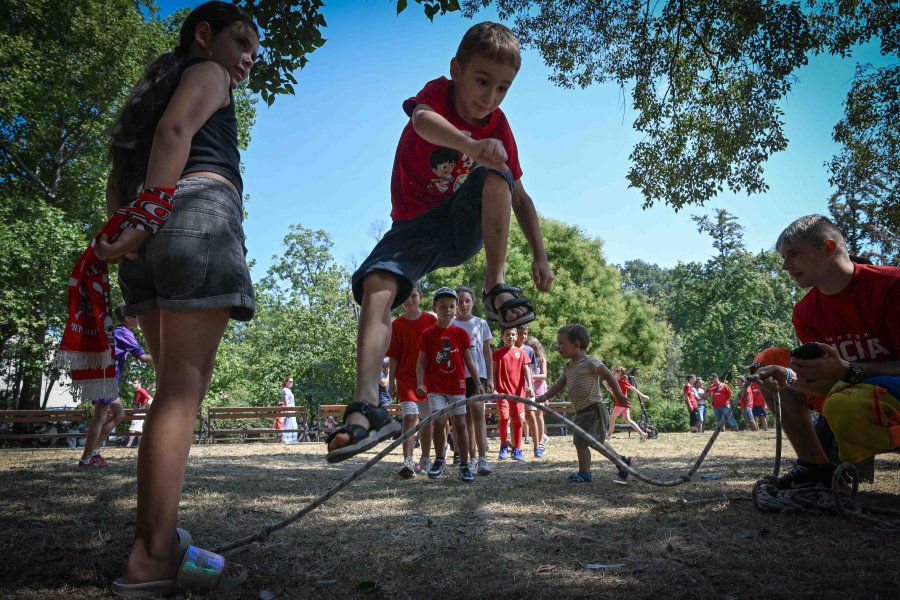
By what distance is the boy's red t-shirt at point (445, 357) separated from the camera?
21.9ft

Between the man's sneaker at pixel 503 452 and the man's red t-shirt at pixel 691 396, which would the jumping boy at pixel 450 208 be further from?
the man's red t-shirt at pixel 691 396

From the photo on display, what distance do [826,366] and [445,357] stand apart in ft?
13.1

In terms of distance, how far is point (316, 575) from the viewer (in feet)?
8.19

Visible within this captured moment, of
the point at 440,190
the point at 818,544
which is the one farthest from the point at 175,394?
the point at 818,544

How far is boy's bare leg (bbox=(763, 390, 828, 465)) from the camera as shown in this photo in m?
4.00

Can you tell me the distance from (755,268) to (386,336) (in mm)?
46072

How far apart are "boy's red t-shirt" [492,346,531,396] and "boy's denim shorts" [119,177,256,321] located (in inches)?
289

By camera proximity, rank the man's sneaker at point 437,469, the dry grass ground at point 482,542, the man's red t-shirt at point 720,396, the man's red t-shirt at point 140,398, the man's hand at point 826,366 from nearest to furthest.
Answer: the dry grass ground at point 482,542 → the man's hand at point 826,366 → the man's sneaker at point 437,469 → the man's red t-shirt at point 140,398 → the man's red t-shirt at point 720,396

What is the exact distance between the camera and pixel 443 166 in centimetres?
281

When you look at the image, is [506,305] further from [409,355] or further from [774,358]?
[409,355]

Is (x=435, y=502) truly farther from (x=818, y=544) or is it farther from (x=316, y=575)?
(x=818, y=544)

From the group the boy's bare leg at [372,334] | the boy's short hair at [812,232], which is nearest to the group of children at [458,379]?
the boy's short hair at [812,232]

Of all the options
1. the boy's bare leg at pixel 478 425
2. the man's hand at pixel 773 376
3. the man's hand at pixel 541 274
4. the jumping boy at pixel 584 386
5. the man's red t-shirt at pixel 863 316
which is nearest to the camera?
the man's hand at pixel 541 274

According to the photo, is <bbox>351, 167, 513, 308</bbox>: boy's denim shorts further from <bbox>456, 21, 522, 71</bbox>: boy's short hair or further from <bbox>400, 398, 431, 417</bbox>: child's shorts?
<bbox>400, 398, 431, 417</bbox>: child's shorts
